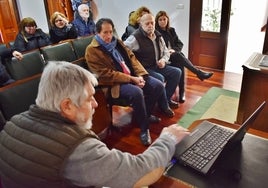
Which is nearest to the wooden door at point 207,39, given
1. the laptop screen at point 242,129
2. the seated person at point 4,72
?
the seated person at point 4,72

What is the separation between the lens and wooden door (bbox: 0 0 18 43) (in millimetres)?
5074

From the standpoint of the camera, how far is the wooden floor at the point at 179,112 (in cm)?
227

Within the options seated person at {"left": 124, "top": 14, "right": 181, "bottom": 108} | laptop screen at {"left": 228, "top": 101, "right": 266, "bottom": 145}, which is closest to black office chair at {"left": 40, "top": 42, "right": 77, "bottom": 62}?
seated person at {"left": 124, "top": 14, "right": 181, "bottom": 108}

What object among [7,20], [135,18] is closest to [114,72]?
[135,18]

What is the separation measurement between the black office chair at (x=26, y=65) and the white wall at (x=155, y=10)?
7.85 ft

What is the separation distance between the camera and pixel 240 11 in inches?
219

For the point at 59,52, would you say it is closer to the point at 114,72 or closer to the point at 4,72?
the point at 4,72

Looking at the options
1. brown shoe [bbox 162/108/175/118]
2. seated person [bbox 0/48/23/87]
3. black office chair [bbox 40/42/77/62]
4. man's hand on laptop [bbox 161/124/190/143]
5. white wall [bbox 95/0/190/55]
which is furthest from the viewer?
white wall [bbox 95/0/190/55]

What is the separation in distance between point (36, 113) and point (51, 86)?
117mm

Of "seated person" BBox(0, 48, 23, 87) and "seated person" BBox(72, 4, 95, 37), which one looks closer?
"seated person" BBox(0, 48, 23, 87)

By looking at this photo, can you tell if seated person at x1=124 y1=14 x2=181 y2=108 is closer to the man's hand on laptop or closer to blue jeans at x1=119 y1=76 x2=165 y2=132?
blue jeans at x1=119 y1=76 x2=165 y2=132

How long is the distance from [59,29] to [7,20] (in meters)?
2.61

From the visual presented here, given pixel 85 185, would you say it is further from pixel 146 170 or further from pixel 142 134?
pixel 142 134

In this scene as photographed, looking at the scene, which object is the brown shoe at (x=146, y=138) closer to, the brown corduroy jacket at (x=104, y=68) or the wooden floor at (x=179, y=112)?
the wooden floor at (x=179, y=112)
